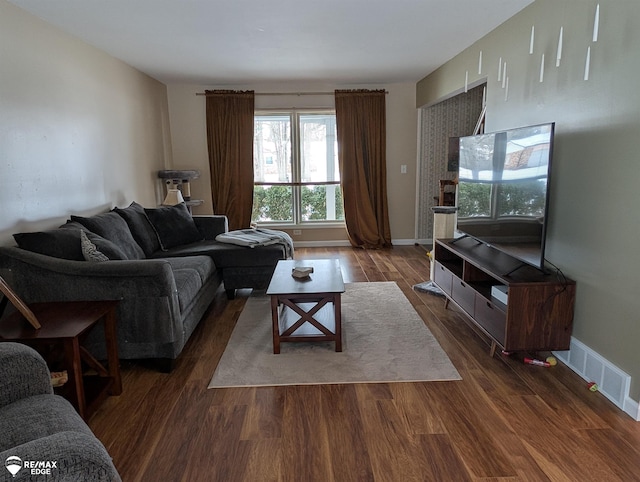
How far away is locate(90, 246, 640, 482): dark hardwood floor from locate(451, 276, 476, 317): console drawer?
0.40m

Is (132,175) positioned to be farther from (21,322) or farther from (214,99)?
(21,322)

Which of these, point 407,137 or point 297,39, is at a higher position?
point 297,39

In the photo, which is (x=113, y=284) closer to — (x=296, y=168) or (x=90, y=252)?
(x=90, y=252)

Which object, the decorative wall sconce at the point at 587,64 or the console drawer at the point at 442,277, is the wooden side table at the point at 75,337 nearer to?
the console drawer at the point at 442,277

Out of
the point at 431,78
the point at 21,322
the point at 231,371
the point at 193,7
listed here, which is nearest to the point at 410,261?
the point at 431,78

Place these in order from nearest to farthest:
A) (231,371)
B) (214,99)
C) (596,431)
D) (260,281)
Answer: (596,431) → (231,371) → (260,281) → (214,99)

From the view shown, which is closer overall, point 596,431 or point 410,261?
point 596,431

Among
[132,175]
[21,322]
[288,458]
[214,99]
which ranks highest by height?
[214,99]

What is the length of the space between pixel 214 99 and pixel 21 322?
447 centimetres

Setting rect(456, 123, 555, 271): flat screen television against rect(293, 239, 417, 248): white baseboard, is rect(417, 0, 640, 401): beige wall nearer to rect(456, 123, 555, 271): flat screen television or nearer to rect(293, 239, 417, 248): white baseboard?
rect(456, 123, 555, 271): flat screen television

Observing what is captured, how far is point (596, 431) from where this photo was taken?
201cm

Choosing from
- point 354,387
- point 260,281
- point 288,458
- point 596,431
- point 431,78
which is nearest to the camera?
point 288,458

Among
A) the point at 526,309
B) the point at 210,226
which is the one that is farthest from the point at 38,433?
the point at 210,226

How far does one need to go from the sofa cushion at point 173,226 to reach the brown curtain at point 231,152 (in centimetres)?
158
